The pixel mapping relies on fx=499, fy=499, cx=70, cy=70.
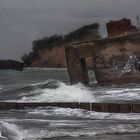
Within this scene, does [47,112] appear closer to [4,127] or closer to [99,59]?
Result: [4,127]

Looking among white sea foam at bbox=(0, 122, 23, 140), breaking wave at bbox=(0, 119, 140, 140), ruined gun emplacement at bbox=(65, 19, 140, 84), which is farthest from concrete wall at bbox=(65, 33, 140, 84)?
white sea foam at bbox=(0, 122, 23, 140)

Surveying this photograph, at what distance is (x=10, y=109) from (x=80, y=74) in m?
10.1

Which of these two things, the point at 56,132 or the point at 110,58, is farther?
the point at 110,58

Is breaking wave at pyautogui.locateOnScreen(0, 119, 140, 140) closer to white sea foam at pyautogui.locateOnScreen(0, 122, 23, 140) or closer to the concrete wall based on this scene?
white sea foam at pyautogui.locateOnScreen(0, 122, 23, 140)

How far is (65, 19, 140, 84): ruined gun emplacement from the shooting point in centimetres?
2566

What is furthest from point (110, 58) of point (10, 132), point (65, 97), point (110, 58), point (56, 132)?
point (10, 132)

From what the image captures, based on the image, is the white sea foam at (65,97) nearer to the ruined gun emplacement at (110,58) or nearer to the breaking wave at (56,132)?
the ruined gun emplacement at (110,58)

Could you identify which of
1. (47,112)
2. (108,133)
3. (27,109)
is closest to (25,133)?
(108,133)

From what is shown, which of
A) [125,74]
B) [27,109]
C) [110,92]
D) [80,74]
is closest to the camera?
[27,109]

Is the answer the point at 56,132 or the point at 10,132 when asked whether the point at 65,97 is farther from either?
the point at 10,132

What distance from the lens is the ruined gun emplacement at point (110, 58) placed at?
2566 cm

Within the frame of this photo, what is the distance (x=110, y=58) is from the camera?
2638 cm

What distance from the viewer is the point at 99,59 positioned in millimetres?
26688

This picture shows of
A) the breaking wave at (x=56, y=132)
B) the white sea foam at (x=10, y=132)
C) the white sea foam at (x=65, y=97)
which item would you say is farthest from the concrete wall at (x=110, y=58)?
the white sea foam at (x=10, y=132)
